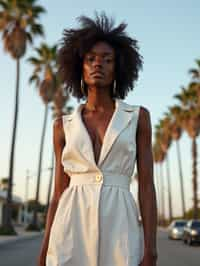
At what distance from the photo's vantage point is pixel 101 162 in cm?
227

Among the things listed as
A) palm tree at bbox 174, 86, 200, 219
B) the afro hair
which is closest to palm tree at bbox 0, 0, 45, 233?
palm tree at bbox 174, 86, 200, 219

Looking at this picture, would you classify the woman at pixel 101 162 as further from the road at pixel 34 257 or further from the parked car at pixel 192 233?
the parked car at pixel 192 233

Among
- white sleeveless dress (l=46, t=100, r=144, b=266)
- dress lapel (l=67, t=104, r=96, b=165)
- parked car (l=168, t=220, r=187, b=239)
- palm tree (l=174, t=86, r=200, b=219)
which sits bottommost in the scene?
parked car (l=168, t=220, r=187, b=239)

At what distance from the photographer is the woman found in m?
2.15

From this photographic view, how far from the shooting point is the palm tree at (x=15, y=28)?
31938 millimetres

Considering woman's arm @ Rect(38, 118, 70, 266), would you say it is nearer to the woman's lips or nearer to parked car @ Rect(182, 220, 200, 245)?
the woman's lips

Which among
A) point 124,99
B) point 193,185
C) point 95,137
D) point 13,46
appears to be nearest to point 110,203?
point 95,137

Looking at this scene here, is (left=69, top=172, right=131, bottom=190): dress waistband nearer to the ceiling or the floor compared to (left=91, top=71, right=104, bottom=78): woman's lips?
nearer to the floor

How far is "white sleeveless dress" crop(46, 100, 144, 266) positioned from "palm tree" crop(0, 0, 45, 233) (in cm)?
2974

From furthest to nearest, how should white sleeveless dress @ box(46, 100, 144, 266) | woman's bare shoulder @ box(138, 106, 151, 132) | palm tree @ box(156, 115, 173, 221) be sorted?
palm tree @ box(156, 115, 173, 221)
woman's bare shoulder @ box(138, 106, 151, 132)
white sleeveless dress @ box(46, 100, 144, 266)

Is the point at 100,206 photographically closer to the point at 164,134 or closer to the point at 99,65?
the point at 99,65

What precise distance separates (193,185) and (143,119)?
43738 millimetres

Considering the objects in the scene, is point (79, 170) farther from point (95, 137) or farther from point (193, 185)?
point (193, 185)

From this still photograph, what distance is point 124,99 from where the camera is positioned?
2.76 meters
